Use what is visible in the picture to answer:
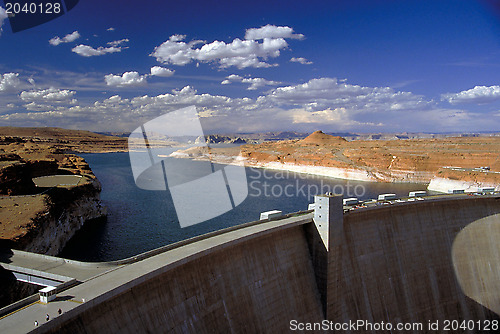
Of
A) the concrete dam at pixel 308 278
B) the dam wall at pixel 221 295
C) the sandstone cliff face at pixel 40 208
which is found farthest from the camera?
the sandstone cliff face at pixel 40 208

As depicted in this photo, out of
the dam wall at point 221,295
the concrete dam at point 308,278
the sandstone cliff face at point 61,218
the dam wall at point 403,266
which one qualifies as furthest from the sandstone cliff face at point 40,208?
the dam wall at point 403,266

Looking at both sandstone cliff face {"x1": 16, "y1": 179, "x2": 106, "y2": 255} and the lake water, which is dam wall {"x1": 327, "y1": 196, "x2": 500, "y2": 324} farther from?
sandstone cliff face {"x1": 16, "y1": 179, "x2": 106, "y2": 255}

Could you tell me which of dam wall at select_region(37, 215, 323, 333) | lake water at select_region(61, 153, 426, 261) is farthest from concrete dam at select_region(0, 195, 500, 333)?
lake water at select_region(61, 153, 426, 261)

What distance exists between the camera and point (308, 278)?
73.0ft

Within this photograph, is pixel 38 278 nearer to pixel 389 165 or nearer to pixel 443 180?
pixel 443 180

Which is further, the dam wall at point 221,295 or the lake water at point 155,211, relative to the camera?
the lake water at point 155,211

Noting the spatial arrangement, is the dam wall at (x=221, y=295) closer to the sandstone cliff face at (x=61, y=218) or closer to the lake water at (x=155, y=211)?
the sandstone cliff face at (x=61, y=218)

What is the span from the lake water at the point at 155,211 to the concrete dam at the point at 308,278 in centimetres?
1972

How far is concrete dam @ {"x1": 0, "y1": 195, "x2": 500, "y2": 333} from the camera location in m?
14.2

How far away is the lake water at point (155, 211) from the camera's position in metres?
37.7

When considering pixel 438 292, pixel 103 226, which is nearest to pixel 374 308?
pixel 438 292

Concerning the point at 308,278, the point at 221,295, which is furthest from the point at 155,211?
the point at 221,295

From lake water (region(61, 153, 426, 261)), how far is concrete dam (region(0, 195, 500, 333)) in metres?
19.7

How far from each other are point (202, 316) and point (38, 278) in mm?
9276
